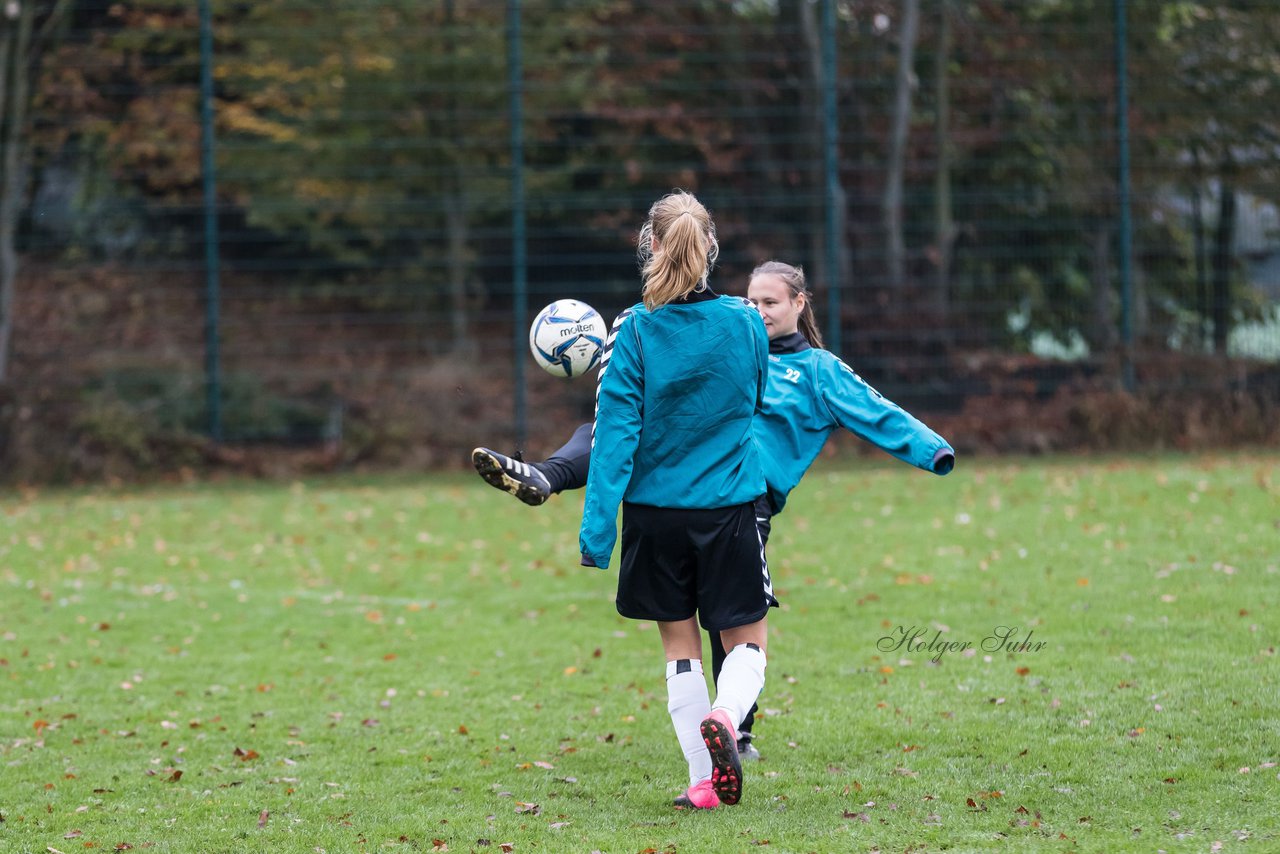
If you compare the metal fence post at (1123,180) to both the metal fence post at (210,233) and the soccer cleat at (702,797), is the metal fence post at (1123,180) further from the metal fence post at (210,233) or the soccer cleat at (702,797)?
the soccer cleat at (702,797)

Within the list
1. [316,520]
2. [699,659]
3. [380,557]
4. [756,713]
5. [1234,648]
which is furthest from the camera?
[316,520]

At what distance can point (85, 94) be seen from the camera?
15906mm

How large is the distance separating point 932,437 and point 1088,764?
1.21m

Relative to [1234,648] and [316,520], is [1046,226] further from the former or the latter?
[1234,648]

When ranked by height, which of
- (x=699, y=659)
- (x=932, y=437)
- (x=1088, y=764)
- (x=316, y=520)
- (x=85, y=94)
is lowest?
(x=316, y=520)

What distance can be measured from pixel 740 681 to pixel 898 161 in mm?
12410

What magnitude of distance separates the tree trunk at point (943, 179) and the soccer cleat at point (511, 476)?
470 inches

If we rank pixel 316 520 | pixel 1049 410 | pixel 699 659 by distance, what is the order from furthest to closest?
pixel 1049 410
pixel 316 520
pixel 699 659

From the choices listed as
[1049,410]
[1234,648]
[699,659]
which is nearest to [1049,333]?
[1049,410]

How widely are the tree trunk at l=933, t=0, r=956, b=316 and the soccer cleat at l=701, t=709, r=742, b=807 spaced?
39.6 feet

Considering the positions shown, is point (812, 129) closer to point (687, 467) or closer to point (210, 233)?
point (210, 233)

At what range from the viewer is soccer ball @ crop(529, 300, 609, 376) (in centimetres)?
504

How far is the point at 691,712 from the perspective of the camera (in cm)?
454

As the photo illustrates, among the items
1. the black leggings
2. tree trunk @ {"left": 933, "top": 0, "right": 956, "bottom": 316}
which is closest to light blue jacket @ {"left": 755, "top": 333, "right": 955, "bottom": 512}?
the black leggings
